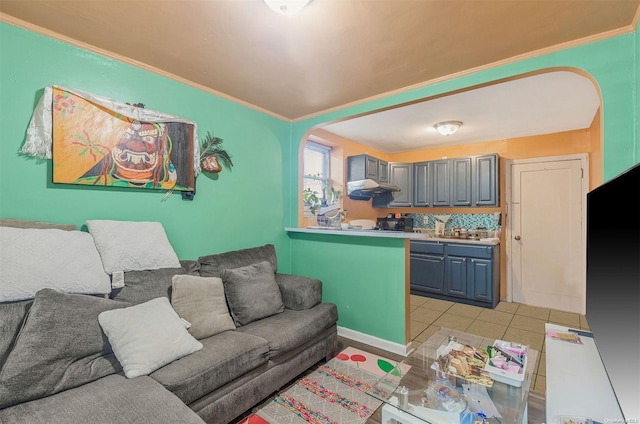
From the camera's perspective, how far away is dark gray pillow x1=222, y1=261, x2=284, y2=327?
221cm

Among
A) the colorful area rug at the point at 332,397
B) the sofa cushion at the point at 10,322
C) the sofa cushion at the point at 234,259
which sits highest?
the sofa cushion at the point at 234,259

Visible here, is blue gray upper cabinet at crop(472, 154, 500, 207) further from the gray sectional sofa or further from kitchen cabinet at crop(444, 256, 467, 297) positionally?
the gray sectional sofa

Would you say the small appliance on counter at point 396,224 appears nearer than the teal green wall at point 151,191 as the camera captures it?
No

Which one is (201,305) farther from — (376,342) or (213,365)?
(376,342)

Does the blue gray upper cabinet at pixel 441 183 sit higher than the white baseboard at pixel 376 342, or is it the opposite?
the blue gray upper cabinet at pixel 441 183

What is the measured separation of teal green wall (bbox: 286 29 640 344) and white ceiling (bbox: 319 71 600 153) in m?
Result: 0.31

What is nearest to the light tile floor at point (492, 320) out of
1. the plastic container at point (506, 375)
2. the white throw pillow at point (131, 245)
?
the plastic container at point (506, 375)

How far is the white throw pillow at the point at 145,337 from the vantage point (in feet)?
4.82

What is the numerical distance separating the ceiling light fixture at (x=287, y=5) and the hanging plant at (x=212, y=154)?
4.57 feet

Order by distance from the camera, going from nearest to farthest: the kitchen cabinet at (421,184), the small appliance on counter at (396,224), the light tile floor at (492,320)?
the light tile floor at (492,320) → the small appliance on counter at (396,224) → the kitchen cabinet at (421,184)

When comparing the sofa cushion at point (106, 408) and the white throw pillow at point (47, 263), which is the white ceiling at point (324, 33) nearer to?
the white throw pillow at point (47, 263)

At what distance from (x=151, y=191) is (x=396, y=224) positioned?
3.60m

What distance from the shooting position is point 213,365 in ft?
5.20

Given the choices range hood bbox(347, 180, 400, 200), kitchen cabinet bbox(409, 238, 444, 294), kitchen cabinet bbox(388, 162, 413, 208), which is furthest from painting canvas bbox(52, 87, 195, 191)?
kitchen cabinet bbox(388, 162, 413, 208)
